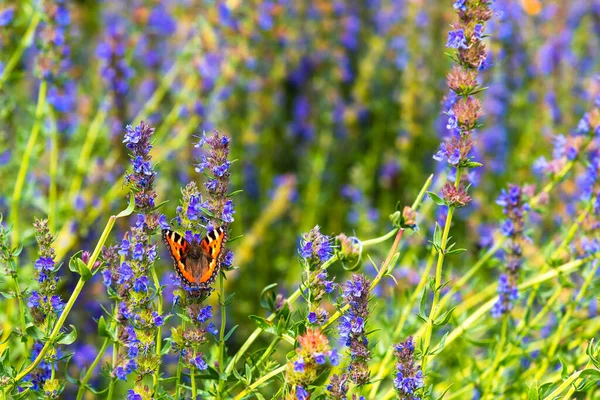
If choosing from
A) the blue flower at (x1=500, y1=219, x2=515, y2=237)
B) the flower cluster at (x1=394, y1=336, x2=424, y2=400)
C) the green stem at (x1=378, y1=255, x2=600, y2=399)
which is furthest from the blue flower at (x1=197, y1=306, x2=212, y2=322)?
the blue flower at (x1=500, y1=219, x2=515, y2=237)

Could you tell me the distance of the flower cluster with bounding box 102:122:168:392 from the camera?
160 cm

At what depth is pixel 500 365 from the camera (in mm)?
2291

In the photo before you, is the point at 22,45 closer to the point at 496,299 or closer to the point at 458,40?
the point at 458,40

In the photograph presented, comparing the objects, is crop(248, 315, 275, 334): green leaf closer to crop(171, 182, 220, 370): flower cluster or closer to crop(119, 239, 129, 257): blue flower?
crop(171, 182, 220, 370): flower cluster

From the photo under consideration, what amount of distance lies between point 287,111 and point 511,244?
3.13m

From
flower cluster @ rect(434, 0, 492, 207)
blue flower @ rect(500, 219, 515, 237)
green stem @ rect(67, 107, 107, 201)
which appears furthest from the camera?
green stem @ rect(67, 107, 107, 201)

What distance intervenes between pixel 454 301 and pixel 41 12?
2033 millimetres

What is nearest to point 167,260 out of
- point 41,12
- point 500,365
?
point 41,12

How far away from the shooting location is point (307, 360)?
59.5 inches

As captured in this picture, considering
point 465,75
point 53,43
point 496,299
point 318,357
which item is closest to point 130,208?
point 318,357

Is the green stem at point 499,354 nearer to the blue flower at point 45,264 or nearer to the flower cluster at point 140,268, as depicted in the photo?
the flower cluster at point 140,268

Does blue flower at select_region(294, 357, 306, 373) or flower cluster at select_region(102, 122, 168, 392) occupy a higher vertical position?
flower cluster at select_region(102, 122, 168, 392)

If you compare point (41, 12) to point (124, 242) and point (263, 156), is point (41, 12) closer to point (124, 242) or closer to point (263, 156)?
point (124, 242)

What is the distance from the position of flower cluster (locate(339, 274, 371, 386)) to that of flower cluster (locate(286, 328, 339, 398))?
83 millimetres
